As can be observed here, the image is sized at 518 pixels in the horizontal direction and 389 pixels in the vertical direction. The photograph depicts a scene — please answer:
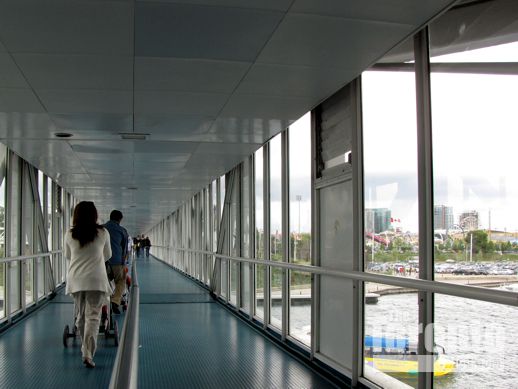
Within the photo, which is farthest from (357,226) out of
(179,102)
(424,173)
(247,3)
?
(247,3)

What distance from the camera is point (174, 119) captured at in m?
5.49

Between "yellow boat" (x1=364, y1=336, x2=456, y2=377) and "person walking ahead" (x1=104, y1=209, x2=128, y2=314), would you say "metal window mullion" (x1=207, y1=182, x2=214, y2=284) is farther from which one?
"yellow boat" (x1=364, y1=336, x2=456, y2=377)

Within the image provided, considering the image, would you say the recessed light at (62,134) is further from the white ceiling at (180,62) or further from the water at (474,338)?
the water at (474,338)

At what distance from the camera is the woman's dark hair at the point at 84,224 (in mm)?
4465

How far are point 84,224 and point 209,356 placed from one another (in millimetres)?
1675

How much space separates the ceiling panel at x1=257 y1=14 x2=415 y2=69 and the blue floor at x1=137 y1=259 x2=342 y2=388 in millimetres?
2320

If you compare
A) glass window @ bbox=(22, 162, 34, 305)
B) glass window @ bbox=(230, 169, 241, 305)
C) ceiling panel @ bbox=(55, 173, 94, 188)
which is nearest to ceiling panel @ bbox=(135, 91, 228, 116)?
glass window @ bbox=(22, 162, 34, 305)

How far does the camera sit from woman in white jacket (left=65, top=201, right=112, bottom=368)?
441 centimetres

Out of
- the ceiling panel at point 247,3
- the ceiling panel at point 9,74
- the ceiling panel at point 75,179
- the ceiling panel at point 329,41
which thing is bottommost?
the ceiling panel at point 75,179

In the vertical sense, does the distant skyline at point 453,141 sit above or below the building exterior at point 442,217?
above

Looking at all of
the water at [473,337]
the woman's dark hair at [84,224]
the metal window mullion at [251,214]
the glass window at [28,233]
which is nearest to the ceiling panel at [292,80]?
the woman's dark hair at [84,224]

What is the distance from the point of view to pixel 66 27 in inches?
119

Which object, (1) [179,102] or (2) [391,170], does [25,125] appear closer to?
(1) [179,102]

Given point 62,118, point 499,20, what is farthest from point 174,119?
point 499,20
